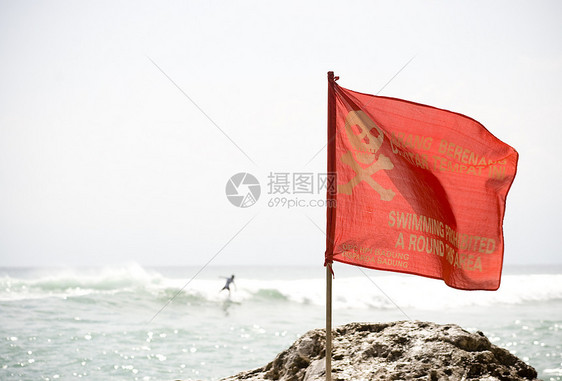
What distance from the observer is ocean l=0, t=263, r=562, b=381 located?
9.78 metres

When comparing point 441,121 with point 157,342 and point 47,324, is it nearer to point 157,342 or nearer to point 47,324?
point 157,342

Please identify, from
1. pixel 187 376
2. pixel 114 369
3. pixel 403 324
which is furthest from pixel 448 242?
pixel 114 369

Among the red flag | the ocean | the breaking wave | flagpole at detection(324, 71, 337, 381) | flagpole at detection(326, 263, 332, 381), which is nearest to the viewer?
flagpole at detection(326, 263, 332, 381)

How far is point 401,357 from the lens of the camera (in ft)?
13.3

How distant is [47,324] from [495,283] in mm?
12990

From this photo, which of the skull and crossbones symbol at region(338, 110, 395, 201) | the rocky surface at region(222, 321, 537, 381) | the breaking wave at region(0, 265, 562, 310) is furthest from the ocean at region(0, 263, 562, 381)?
the skull and crossbones symbol at region(338, 110, 395, 201)

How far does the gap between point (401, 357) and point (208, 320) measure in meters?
12.3

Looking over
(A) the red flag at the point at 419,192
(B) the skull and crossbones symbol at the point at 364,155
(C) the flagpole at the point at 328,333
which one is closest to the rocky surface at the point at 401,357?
(C) the flagpole at the point at 328,333

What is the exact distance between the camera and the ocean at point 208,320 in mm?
9781

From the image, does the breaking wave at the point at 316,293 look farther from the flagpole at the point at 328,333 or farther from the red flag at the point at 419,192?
the flagpole at the point at 328,333

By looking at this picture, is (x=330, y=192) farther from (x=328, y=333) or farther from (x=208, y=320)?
(x=208, y=320)

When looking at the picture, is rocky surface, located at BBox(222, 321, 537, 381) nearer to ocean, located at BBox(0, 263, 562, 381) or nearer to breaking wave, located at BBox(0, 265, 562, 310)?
ocean, located at BBox(0, 263, 562, 381)

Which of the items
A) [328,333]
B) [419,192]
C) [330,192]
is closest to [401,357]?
[328,333]

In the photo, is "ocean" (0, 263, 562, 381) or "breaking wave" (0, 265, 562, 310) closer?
"ocean" (0, 263, 562, 381)
